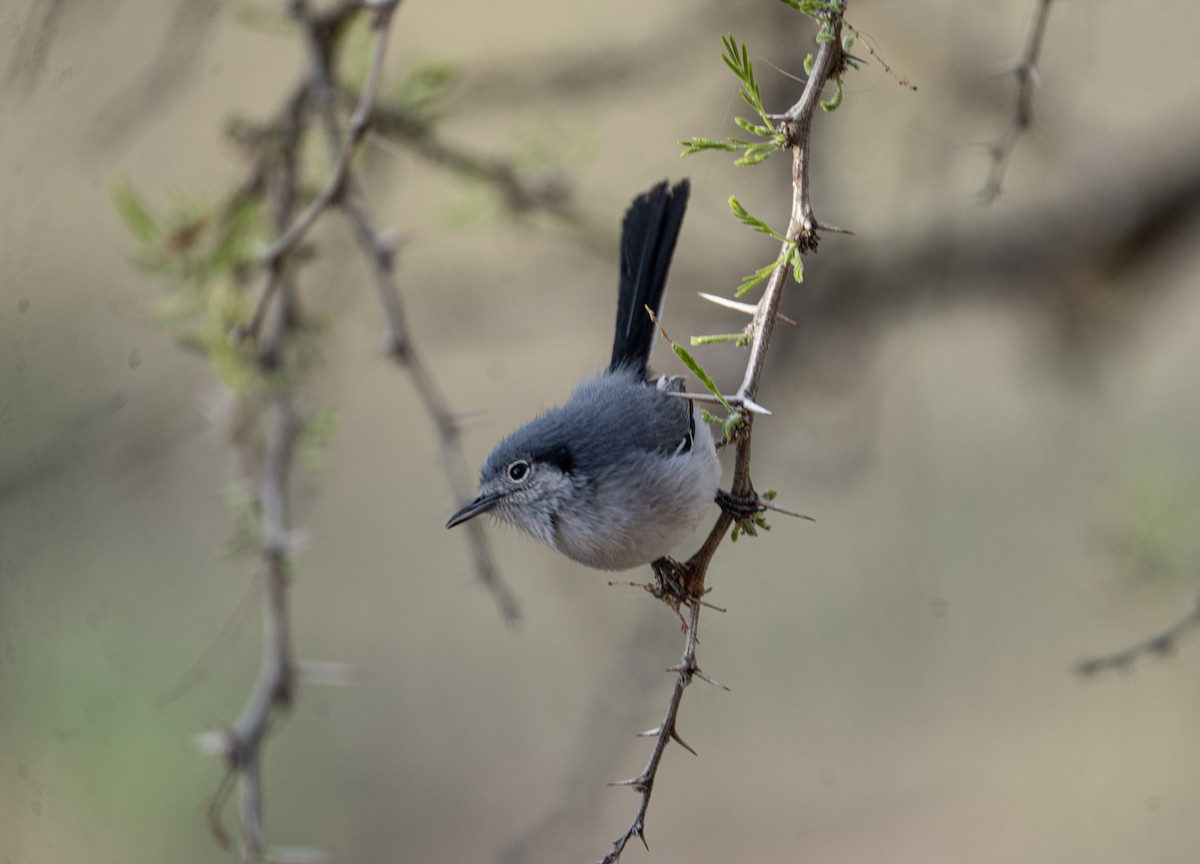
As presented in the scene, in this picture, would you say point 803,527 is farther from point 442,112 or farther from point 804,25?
point 442,112

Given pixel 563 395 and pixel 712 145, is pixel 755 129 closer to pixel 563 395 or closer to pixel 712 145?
pixel 712 145

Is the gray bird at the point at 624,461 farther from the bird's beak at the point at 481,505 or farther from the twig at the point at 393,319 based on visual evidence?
the twig at the point at 393,319

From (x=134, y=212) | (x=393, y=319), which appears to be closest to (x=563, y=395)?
(x=393, y=319)

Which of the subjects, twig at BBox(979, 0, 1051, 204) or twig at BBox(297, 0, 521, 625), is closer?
twig at BBox(979, 0, 1051, 204)

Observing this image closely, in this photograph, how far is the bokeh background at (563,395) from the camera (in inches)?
115

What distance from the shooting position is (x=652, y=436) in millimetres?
2084

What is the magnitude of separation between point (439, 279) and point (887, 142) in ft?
5.15

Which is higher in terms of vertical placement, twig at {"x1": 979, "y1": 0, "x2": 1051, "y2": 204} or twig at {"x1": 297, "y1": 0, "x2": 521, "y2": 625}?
twig at {"x1": 979, "y1": 0, "x2": 1051, "y2": 204}

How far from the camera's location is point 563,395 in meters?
2.56

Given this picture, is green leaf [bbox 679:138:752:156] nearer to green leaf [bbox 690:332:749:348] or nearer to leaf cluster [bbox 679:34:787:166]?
leaf cluster [bbox 679:34:787:166]

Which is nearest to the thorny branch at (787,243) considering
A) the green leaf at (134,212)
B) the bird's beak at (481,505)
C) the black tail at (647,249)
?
the bird's beak at (481,505)

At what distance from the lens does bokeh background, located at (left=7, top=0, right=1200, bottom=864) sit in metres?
2.92

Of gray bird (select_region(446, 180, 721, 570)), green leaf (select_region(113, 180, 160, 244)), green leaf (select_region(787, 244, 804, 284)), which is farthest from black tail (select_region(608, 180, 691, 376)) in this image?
green leaf (select_region(113, 180, 160, 244))

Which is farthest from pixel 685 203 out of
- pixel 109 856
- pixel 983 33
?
pixel 109 856
